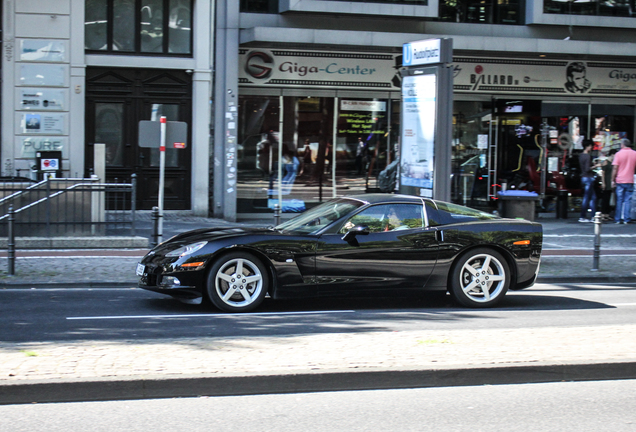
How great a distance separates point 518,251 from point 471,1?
11832 mm

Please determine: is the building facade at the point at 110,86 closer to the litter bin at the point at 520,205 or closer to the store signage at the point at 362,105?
the store signage at the point at 362,105

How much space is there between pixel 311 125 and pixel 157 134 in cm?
684

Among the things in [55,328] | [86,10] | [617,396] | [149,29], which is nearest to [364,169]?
[149,29]

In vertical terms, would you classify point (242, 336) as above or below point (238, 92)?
below

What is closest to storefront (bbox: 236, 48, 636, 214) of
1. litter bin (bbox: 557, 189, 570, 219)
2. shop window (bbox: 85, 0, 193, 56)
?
litter bin (bbox: 557, 189, 570, 219)

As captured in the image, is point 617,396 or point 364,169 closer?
point 617,396

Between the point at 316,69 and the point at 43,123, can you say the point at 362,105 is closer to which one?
the point at 316,69

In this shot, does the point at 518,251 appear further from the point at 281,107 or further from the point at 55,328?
the point at 281,107

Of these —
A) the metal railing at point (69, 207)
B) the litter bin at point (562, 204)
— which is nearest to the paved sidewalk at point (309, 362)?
the metal railing at point (69, 207)

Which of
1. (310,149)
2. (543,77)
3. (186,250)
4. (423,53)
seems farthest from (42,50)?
(543,77)

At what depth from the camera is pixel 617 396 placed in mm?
5375

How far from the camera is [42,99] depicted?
17.0 meters

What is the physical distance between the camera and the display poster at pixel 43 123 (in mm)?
16938

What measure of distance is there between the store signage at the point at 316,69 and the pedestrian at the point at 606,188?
5.65 meters
